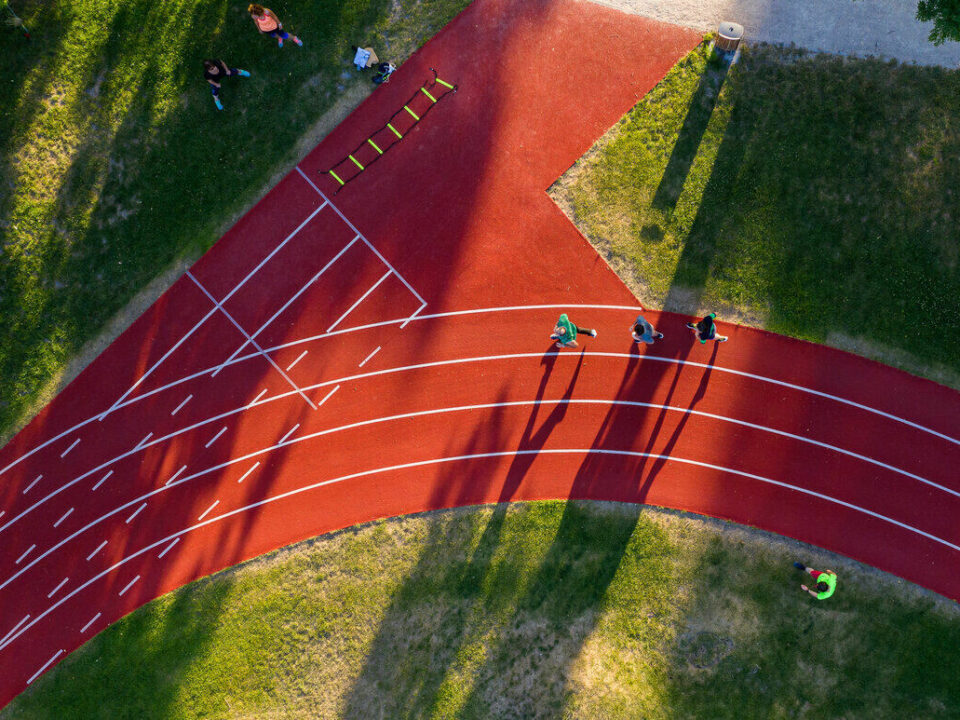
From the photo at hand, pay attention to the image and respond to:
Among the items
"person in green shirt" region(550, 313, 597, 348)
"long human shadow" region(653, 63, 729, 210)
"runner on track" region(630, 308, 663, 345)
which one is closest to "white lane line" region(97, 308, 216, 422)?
"person in green shirt" region(550, 313, 597, 348)

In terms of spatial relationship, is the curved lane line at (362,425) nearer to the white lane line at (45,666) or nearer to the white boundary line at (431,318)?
the white boundary line at (431,318)

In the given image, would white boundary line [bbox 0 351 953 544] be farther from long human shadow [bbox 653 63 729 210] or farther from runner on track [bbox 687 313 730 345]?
long human shadow [bbox 653 63 729 210]

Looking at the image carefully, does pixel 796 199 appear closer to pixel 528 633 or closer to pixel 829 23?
pixel 829 23

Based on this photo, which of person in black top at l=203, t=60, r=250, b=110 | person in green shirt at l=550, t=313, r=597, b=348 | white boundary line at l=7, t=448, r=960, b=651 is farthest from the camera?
white boundary line at l=7, t=448, r=960, b=651

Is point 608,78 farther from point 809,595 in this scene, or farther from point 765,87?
point 809,595

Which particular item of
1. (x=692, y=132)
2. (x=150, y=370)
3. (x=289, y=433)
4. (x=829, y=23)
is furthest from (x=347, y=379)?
(x=829, y=23)
